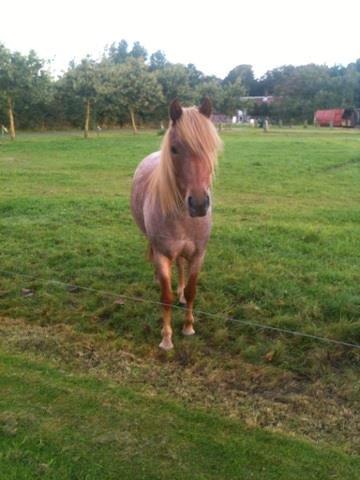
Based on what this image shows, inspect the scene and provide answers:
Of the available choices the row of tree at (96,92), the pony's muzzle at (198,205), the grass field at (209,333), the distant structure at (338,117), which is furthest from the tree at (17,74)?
the distant structure at (338,117)

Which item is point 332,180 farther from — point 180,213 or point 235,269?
point 180,213

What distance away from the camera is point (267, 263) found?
5.84 meters

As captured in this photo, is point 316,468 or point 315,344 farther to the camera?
point 315,344

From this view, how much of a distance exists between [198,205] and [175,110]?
0.77 meters

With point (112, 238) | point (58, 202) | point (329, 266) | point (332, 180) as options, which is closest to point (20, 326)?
point (112, 238)

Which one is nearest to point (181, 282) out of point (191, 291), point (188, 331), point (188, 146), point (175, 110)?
point (191, 291)

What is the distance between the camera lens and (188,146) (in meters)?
3.54

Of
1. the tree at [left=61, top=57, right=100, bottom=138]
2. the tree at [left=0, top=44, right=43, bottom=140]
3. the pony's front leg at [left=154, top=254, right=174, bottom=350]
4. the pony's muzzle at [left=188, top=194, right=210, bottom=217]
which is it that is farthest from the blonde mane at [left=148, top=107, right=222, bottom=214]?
the tree at [left=61, top=57, right=100, bottom=138]

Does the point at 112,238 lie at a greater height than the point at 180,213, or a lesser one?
lesser

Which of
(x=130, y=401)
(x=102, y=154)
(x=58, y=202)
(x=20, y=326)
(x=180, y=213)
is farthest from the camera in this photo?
(x=102, y=154)

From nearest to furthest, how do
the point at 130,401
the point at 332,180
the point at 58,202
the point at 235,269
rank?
the point at 130,401 < the point at 235,269 < the point at 58,202 < the point at 332,180

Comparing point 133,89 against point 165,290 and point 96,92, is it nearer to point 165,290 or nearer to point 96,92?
point 96,92

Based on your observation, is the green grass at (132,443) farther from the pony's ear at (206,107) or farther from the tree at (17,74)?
the tree at (17,74)

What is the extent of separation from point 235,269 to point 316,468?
3055mm
